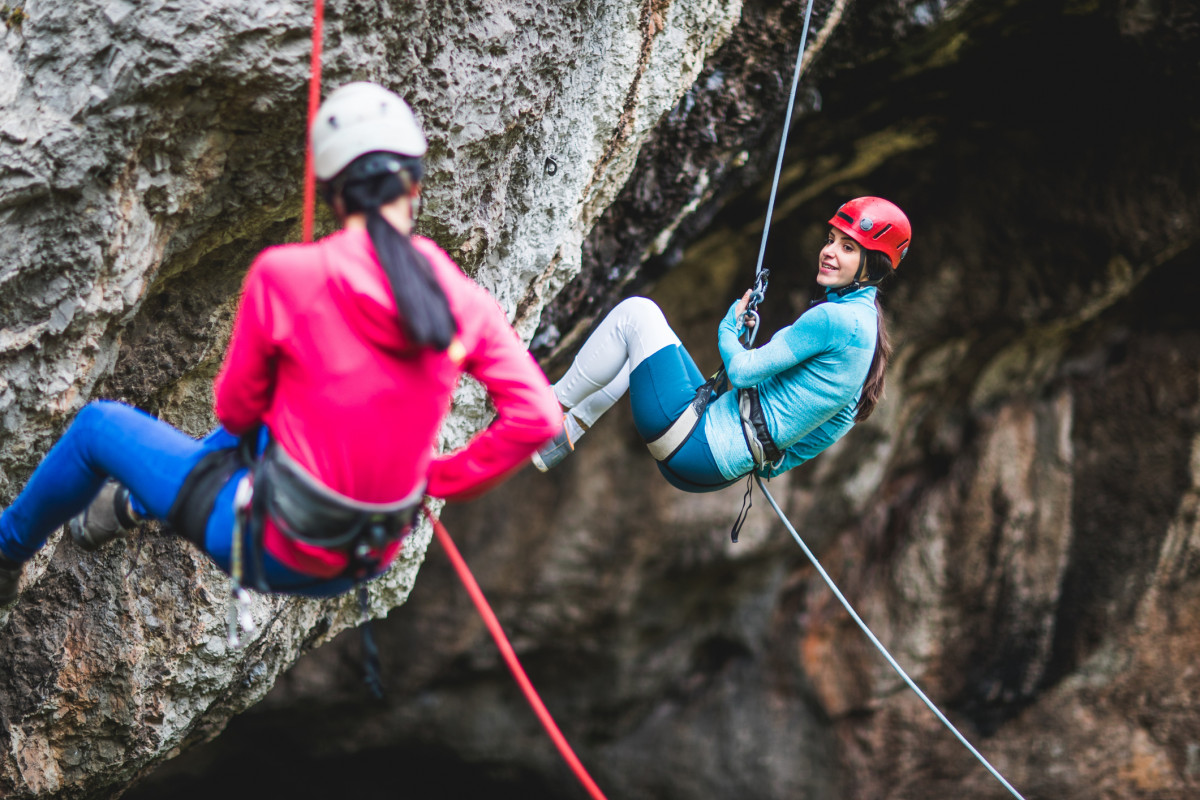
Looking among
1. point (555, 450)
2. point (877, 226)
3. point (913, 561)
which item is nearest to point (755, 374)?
point (877, 226)

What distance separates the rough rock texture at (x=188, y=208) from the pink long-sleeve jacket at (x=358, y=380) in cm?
87

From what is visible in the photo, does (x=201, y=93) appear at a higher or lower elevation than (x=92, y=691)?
higher

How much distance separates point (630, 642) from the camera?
25.0 feet

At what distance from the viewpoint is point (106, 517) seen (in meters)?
2.52

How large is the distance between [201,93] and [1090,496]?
6.79m

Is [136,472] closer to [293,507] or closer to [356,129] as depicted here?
[293,507]

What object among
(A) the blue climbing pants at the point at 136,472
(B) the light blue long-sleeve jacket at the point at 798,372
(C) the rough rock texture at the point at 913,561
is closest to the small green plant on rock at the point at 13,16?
(A) the blue climbing pants at the point at 136,472

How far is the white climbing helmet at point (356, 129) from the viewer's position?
1.96 meters

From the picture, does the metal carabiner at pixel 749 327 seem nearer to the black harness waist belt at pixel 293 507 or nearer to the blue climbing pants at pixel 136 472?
the black harness waist belt at pixel 293 507

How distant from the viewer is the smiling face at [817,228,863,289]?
3346mm

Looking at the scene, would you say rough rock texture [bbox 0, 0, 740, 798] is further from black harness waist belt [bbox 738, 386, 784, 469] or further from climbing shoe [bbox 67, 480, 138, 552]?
black harness waist belt [bbox 738, 386, 784, 469]

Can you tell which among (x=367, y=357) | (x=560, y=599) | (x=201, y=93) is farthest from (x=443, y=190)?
(x=560, y=599)

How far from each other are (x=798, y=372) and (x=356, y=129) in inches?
75.1

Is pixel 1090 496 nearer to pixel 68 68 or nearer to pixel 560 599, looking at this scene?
pixel 560 599
